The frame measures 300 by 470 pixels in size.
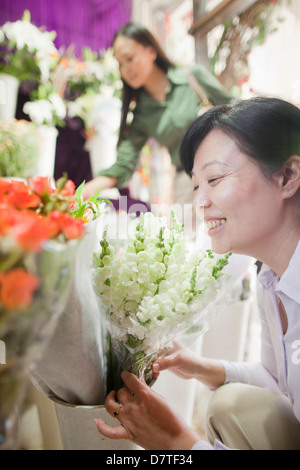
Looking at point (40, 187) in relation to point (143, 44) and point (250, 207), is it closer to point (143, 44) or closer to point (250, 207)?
point (250, 207)

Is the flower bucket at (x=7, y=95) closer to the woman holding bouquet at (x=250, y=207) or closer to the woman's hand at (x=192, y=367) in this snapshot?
the woman holding bouquet at (x=250, y=207)

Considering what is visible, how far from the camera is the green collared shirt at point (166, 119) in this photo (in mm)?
1147

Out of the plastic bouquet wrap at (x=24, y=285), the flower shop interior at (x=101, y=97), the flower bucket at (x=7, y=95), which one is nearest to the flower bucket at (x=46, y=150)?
the flower shop interior at (x=101, y=97)

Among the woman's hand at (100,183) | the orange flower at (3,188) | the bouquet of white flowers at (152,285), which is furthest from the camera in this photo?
the woman's hand at (100,183)

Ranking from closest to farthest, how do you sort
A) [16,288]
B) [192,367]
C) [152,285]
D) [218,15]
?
[16,288], [152,285], [192,367], [218,15]

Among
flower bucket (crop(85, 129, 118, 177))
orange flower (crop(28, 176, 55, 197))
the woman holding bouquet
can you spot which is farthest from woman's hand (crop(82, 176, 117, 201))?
orange flower (crop(28, 176, 55, 197))

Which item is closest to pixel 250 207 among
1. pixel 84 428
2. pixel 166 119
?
pixel 84 428

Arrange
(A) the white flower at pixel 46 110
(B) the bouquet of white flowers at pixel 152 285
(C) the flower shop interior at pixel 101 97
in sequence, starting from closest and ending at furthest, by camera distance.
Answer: (B) the bouquet of white flowers at pixel 152 285, (C) the flower shop interior at pixel 101 97, (A) the white flower at pixel 46 110

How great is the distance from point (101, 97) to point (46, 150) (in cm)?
34

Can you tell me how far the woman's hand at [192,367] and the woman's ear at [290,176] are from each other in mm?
364

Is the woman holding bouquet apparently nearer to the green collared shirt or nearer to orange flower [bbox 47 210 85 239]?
orange flower [bbox 47 210 85 239]

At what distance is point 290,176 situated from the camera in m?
0.64

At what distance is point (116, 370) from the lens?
0.67m
